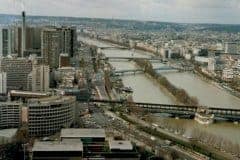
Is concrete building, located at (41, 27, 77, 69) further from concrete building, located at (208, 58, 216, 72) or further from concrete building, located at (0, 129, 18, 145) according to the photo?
concrete building, located at (0, 129, 18, 145)

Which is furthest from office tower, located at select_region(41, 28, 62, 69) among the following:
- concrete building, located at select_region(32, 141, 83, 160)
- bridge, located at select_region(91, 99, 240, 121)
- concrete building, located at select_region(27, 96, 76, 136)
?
concrete building, located at select_region(32, 141, 83, 160)

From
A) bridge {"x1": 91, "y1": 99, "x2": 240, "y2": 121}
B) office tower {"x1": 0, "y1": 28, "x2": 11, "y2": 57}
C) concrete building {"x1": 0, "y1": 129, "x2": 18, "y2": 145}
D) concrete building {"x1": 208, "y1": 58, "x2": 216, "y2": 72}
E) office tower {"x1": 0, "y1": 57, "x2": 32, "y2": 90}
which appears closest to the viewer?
concrete building {"x1": 0, "y1": 129, "x2": 18, "y2": 145}

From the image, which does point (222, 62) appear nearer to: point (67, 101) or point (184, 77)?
point (184, 77)

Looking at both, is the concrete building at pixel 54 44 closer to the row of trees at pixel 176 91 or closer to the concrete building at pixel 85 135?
the row of trees at pixel 176 91

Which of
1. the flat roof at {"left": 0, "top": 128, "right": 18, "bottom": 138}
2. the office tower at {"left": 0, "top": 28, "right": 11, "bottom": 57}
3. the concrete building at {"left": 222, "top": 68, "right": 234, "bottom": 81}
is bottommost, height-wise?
the concrete building at {"left": 222, "top": 68, "right": 234, "bottom": 81}

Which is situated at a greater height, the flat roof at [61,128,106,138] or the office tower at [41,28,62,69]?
the office tower at [41,28,62,69]

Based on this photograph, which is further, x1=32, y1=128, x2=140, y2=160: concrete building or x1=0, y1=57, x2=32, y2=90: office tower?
x1=0, y1=57, x2=32, y2=90: office tower

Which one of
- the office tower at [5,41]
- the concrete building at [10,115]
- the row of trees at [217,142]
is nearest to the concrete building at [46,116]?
the concrete building at [10,115]
